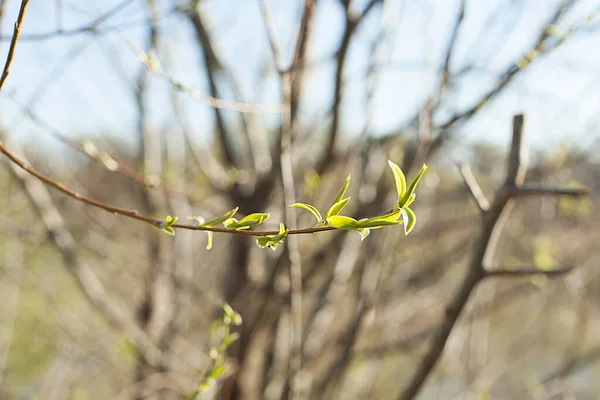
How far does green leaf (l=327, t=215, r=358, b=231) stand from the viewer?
39 centimetres

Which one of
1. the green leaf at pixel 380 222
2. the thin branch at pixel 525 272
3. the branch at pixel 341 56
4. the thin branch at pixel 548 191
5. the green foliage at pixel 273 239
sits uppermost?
the branch at pixel 341 56

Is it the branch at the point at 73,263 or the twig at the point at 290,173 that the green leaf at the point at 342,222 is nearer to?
the twig at the point at 290,173

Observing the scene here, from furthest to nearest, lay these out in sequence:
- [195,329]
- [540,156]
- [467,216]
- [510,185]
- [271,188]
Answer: [195,329] < [467,216] < [540,156] < [271,188] < [510,185]

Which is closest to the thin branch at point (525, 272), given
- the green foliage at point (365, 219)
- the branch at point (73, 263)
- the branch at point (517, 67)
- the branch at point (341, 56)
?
the branch at point (517, 67)

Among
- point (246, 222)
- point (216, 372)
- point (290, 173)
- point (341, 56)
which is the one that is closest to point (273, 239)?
point (246, 222)

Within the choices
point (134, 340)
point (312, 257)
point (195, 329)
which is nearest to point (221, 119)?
point (312, 257)

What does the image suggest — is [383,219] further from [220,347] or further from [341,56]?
[341,56]

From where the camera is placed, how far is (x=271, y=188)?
1.60 m

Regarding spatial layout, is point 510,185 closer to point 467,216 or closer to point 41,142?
point 467,216

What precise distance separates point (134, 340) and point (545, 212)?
1.70 m

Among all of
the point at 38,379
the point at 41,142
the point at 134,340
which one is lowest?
the point at 38,379

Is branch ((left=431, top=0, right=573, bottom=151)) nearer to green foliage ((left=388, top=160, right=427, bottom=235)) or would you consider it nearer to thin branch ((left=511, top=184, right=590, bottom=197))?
thin branch ((left=511, top=184, right=590, bottom=197))

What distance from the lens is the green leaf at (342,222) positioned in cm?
39

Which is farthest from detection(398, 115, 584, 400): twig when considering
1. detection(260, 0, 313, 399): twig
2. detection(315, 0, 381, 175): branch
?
detection(315, 0, 381, 175): branch
